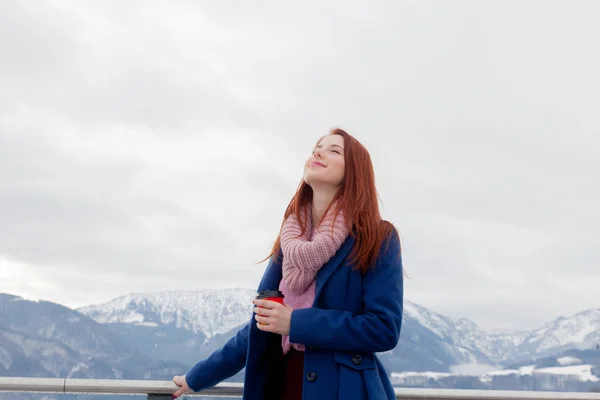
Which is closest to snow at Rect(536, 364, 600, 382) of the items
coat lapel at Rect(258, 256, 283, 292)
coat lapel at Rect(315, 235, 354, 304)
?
coat lapel at Rect(258, 256, 283, 292)

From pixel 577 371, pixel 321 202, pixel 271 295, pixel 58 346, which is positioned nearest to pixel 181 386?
pixel 271 295

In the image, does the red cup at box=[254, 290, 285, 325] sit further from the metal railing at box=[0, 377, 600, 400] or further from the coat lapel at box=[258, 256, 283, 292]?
the metal railing at box=[0, 377, 600, 400]

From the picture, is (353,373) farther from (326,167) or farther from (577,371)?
(577,371)

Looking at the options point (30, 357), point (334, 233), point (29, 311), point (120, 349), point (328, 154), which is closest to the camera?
point (334, 233)

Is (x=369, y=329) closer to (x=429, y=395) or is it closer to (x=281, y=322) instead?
(x=281, y=322)

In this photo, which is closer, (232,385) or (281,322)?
(281,322)

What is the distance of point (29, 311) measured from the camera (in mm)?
191875

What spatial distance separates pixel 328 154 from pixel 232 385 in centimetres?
119

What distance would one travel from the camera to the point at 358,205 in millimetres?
2439

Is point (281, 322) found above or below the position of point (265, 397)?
above

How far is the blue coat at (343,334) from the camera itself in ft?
7.09

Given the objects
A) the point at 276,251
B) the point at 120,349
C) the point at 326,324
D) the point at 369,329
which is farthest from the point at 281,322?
the point at 120,349

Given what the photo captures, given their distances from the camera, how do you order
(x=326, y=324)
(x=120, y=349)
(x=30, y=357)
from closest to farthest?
(x=326, y=324) → (x=30, y=357) → (x=120, y=349)

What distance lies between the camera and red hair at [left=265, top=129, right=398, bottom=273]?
2318mm
